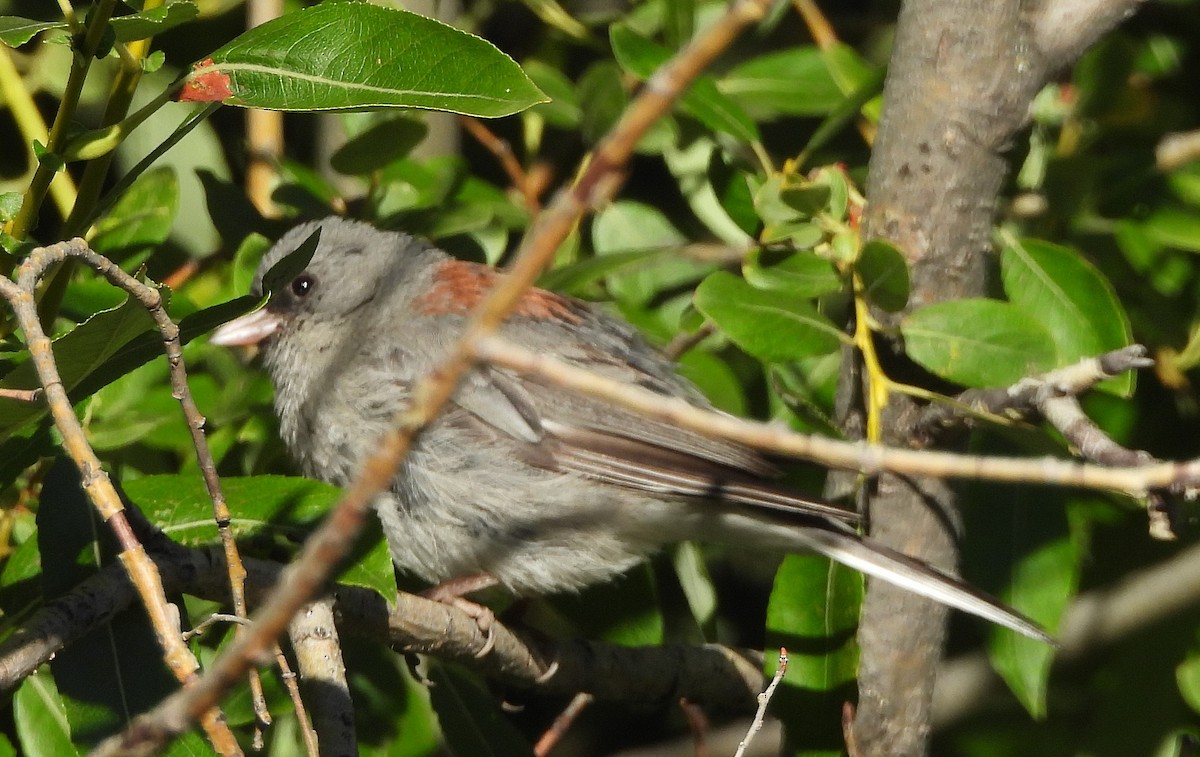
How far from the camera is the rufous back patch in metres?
3.29

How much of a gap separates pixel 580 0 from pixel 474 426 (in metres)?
2.09

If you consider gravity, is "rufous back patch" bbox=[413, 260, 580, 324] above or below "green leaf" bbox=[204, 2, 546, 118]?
below

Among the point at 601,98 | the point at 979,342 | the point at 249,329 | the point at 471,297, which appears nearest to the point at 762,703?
the point at 979,342

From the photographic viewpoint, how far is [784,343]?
2.59 metres

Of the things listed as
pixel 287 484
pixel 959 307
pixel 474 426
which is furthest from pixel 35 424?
pixel 959 307

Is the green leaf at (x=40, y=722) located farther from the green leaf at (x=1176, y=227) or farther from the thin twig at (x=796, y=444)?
the green leaf at (x=1176, y=227)

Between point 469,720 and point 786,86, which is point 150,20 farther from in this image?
point 786,86

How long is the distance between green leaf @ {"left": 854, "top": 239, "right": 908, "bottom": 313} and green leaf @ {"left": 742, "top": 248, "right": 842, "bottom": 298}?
4.7 inches

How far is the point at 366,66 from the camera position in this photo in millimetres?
2074

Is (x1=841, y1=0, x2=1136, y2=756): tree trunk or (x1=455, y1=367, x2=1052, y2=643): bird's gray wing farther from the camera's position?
(x1=455, y1=367, x2=1052, y2=643): bird's gray wing

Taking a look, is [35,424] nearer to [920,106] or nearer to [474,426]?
[474,426]

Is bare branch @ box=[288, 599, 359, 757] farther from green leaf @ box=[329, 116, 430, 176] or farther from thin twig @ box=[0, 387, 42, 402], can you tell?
green leaf @ box=[329, 116, 430, 176]

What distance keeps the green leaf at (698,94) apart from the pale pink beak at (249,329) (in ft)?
3.95

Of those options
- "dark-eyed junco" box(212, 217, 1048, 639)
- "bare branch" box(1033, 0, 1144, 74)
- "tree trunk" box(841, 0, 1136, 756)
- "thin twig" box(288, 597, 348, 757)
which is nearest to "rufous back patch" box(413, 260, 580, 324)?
"dark-eyed junco" box(212, 217, 1048, 639)
